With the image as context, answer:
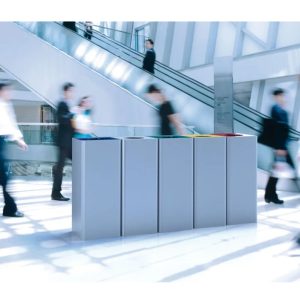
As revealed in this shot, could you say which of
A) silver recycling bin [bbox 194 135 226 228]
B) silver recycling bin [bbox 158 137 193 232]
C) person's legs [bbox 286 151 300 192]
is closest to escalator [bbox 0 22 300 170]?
person's legs [bbox 286 151 300 192]

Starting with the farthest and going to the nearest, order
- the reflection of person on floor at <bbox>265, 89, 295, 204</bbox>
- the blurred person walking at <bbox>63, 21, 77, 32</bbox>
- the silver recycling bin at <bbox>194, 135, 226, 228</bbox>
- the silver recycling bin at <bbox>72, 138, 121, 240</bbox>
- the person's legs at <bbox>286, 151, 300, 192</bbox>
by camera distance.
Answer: the blurred person walking at <bbox>63, 21, 77, 32</bbox> → the person's legs at <bbox>286, 151, 300, 192</bbox> → the reflection of person on floor at <bbox>265, 89, 295, 204</bbox> → the silver recycling bin at <bbox>194, 135, 226, 228</bbox> → the silver recycling bin at <bbox>72, 138, 121, 240</bbox>

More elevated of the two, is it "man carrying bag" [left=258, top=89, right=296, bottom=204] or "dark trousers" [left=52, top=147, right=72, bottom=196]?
"man carrying bag" [left=258, top=89, right=296, bottom=204]

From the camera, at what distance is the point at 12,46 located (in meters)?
13.4

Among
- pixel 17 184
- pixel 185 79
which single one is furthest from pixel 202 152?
pixel 185 79

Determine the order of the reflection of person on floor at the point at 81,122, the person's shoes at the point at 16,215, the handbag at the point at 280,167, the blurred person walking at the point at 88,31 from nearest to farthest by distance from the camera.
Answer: the person's shoes at the point at 16,215
the reflection of person on floor at the point at 81,122
the handbag at the point at 280,167
the blurred person walking at the point at 88,31

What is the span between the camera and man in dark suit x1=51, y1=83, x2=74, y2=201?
8.12 m

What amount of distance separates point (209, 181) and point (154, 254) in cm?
169

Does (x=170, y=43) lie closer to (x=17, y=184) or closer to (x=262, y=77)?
(x=262, y=77)

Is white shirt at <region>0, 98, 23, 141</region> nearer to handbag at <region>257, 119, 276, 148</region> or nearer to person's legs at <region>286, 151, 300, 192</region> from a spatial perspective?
handbag at <region>257, 119, 276, 148</region>

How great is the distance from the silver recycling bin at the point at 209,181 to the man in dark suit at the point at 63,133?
8.50ft

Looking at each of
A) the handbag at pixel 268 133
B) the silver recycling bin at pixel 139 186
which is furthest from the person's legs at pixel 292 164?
the silver recycling bin at pixel 139 186

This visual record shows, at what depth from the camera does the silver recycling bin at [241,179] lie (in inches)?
264

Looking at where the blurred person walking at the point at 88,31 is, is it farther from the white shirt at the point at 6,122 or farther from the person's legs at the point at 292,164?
the white shirt at the point at 6,122

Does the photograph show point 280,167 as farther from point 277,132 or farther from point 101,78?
Answer: point 101,78
